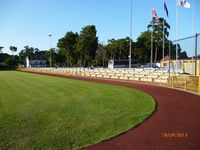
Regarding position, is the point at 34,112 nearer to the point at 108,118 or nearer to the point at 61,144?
the point at 108,118

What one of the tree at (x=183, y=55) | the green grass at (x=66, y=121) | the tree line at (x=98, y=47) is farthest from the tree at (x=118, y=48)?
the green grass at (x=66, y=121)

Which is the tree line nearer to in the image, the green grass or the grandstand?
the grandstand

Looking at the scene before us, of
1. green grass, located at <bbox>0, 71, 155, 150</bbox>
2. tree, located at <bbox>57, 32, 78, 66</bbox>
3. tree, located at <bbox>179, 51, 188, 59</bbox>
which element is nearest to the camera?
green grass, located at <bbox>0, 71, 155, 150</bbox>

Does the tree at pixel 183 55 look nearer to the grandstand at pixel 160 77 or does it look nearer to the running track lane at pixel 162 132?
the grandstand at pixel 160 77

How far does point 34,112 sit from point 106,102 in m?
3.53

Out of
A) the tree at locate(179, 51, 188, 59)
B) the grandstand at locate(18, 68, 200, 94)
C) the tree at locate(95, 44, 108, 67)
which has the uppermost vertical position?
the tree at locate(95, 44, 108, 67)

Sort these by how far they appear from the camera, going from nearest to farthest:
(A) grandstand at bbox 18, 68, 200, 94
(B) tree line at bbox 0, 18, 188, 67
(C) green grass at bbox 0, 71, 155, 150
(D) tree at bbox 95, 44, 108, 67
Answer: (C) green grass at bbox 0, 71, 155, 150, (A) grandstand at bbox 18, 68, 200, 94, (B) tree line at bbox 0, 18, 188, 67, (D) tree at bbox 95, 44, 108, 67

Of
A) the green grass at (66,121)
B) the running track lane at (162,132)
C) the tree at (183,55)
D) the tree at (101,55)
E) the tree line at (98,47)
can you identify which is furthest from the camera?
the tree at (101,55)

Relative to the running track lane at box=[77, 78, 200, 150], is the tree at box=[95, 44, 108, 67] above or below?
above

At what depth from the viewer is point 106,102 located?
14.1 m

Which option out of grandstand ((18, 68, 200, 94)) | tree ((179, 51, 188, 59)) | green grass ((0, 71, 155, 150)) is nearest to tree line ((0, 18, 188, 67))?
grandstand ((18, 68, 200, 94))

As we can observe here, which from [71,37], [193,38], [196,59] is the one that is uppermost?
[71,37]

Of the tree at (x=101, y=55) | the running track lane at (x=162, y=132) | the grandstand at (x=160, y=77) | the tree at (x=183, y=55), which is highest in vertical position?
the tree at (x=101, y=55)

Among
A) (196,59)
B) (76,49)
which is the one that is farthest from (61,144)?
(76,49)
